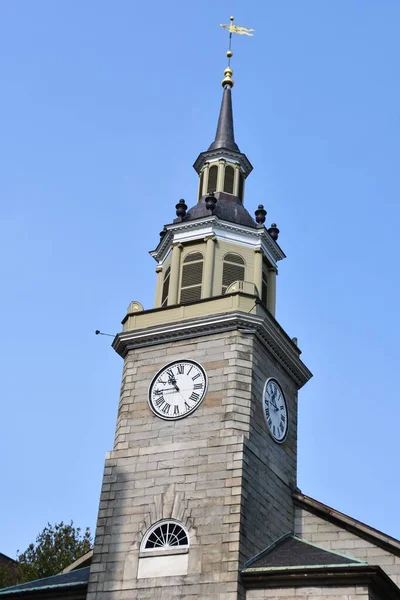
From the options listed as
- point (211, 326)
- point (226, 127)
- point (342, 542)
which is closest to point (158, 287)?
point (211, 326)

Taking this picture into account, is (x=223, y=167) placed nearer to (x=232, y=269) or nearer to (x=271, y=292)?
(x=232, y=269)

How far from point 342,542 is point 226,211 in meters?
12.6

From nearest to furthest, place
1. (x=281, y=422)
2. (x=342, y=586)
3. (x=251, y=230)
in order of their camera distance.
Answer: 1. (x=342, y=586)
2. (x=281, y=422)
3. (x=251, y=230)

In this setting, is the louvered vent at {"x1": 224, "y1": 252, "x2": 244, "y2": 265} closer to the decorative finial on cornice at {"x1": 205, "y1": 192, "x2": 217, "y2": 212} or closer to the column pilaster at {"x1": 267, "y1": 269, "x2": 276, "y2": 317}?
the column pilaster at {"x1": 267, "y1": 269, "x2": 276, "y2": 317}

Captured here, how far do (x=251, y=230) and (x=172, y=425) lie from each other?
27.2 feet

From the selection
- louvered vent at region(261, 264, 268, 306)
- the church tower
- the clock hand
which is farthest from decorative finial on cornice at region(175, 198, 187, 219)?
the clock hand

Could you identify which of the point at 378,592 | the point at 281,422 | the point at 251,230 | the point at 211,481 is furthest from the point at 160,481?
the point at 251,230

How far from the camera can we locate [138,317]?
32.4m

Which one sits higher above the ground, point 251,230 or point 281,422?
point 251,230

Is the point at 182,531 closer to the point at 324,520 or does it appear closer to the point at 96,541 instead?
the point at 96,541

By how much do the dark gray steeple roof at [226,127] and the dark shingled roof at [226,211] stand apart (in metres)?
2.48

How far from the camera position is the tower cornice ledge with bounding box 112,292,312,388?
99.5ft

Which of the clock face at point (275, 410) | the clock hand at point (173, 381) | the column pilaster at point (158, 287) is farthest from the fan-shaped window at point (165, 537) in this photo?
the column pilaster at point (158, 287)

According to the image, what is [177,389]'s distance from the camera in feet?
98.5
